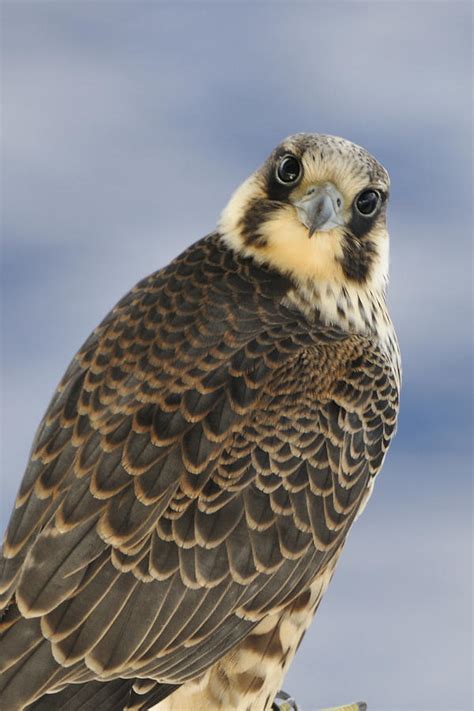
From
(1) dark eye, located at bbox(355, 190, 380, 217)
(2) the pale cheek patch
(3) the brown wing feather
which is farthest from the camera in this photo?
(1) dark eye, located at bbox(355, 190, 380, 217)

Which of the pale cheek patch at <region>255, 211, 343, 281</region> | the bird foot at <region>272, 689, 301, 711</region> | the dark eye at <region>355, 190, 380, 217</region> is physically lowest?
the bird foot at <region>272, 689, 301, 711</region>

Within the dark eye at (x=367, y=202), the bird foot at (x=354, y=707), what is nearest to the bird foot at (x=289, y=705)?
the bird foot at (x=354, y=707)

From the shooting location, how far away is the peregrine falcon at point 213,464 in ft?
15.9

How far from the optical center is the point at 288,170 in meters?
5.49

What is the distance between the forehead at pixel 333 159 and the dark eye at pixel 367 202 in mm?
56

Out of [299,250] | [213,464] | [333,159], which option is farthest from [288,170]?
[213,464]

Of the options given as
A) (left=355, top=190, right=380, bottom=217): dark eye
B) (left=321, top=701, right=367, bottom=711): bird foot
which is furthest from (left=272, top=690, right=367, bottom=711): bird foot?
(left=355, top=190, right=380, bottom=217): dark eye

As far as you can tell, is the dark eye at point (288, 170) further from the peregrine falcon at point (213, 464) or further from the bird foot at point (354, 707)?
the bird foot at point (354, 707)

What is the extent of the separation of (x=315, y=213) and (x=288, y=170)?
0.94ft

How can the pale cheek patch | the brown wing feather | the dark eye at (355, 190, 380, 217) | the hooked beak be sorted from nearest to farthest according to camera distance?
the brown wing feather → the hooked beak → the pale cheek patch → the dark eye at (355, 190, 380, 217)

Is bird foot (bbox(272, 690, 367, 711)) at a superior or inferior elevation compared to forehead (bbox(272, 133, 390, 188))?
inferior

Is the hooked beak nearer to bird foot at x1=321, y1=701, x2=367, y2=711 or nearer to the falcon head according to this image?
the falcon head

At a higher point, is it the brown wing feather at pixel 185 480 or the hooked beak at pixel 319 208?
the hooked beak at pixel 319 208

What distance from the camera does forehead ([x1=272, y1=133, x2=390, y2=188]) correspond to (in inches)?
211
